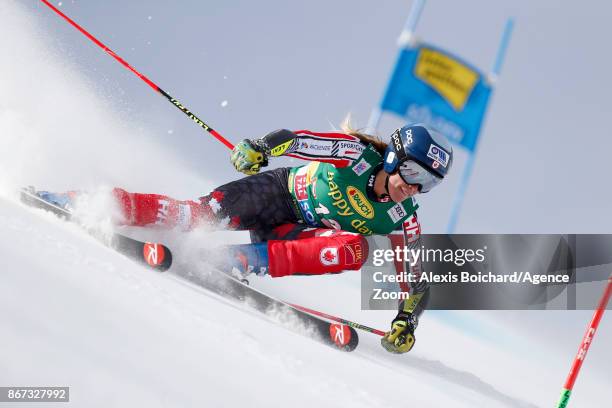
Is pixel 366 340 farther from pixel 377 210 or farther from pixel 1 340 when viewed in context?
pixel 1 340

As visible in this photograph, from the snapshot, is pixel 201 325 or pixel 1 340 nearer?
pixel 1 340

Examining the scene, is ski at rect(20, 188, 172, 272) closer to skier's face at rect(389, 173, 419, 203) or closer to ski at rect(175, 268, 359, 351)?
ski at rect(175, 268, 359, 351)

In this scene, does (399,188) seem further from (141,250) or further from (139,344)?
(139,344)

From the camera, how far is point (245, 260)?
164 inches

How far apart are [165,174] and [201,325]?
613 centimetres

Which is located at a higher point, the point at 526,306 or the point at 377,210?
the point at 526,306

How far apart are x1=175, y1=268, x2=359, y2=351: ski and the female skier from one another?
0.82 ft

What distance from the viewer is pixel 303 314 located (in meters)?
3.98

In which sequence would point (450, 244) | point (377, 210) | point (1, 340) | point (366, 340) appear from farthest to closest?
1. point (450, 244)
2. point (366, 340)
3. point (377, 210)
4. point (1, 340)

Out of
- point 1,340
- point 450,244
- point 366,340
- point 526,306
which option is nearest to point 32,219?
point 1,340

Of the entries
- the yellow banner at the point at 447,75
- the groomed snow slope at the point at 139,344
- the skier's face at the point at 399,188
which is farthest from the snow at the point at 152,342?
the yellow banner at the point at 447,75

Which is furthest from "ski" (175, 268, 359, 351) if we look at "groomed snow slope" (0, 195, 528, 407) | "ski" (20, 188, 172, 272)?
"groomed snow slope" (0, 195, 528, 407)

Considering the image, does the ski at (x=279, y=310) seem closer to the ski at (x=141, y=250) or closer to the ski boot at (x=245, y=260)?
the ski boot at (x=245, y=260)

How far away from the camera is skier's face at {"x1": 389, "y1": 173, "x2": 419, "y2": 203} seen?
4.09m
